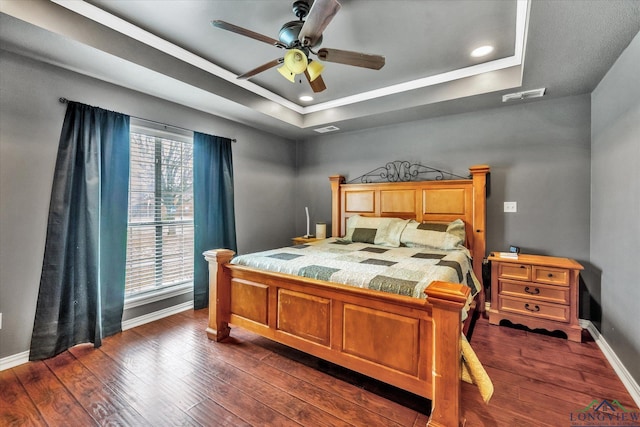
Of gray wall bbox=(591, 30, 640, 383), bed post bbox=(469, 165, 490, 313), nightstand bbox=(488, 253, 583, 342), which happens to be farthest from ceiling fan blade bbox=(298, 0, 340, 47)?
nightstand bbox=(488, 253, 583, 342)

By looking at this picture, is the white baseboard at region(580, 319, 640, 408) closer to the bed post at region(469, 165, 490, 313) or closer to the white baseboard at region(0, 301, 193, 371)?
the bed post at region(469, 165, 490, 313)

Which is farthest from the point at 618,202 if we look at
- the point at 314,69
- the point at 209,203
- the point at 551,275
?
Answer: the point at 209,203

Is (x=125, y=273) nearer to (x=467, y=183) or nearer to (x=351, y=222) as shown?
(x=351, y=222)

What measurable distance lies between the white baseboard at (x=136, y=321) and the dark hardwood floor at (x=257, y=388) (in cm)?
6

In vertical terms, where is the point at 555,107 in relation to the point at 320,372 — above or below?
above

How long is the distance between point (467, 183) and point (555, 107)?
3.62 ft

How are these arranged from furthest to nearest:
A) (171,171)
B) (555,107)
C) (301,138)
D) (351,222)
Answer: (301,138), (351,222), (171,171), (555,107)

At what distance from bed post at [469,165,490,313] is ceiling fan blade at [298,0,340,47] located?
2252 millimetres

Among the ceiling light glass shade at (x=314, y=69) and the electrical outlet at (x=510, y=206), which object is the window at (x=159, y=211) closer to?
the ceiling light glass shade at (x=314, y=69)

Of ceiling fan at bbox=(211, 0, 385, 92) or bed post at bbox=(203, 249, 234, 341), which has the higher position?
ceiling fan at bbox=(211, 0, 385, 92)

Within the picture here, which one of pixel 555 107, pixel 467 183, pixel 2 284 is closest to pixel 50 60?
pixel 2 284

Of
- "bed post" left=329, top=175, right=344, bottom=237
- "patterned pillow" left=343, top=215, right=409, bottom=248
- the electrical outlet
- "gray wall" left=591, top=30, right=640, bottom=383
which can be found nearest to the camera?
"gray wall" left=591, top=30, right=640, bottom=383

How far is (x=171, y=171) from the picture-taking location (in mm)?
3098

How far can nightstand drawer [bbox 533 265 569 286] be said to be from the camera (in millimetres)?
2448
